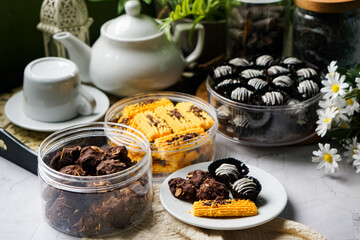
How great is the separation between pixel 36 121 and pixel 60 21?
0.98 ft

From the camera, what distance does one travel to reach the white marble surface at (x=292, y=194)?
89cm

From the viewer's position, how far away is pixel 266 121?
107 cm

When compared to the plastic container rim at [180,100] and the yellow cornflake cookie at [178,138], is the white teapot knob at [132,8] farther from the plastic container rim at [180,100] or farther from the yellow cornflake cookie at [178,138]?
the yellow cornflake cookie at [178,138]

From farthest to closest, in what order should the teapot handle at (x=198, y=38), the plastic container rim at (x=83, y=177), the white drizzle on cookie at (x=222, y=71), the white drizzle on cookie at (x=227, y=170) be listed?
1. the teapot handle at (x=198, y=38)
2. the white drizzle on cookie at (x=222, y=71)
3. the white drizzle on cookie at (x=227, y=170)
4. the plastic container rim at (x=83, y=177)

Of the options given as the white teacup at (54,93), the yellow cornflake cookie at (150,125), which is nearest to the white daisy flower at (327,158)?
the yellow cornflake cookie at (150,125)

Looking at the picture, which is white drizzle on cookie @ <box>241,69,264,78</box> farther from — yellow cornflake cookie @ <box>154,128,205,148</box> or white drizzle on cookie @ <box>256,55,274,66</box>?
yellow cornflake cookie @ <box>154,128,205,148</box>

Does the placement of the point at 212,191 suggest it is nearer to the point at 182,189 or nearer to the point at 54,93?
the point at 182,189

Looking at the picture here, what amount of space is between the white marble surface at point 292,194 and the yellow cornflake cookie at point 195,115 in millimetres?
102

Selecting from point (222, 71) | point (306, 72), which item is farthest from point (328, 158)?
point (222, 71)

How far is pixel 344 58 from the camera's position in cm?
121

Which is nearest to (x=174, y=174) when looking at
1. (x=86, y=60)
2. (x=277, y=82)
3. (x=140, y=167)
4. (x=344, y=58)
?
(x=140, y=167)

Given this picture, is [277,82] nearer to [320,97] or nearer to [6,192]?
[320,97]

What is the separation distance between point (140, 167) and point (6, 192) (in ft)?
1.05

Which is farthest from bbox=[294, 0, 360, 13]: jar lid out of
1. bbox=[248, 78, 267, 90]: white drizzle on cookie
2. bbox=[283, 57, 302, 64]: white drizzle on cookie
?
bbox=[248, 78, 267, 90]: white drizzle on cookie
